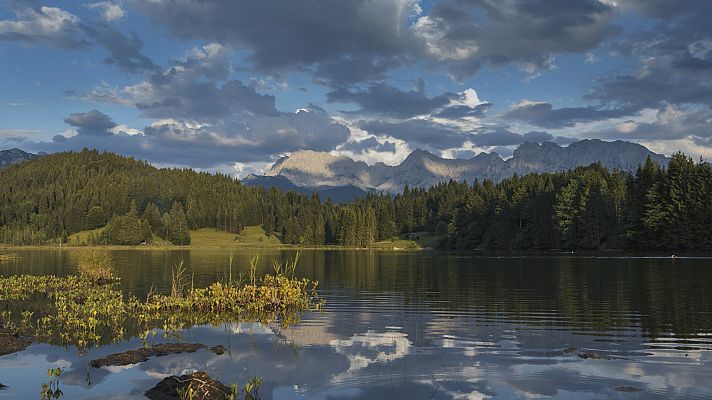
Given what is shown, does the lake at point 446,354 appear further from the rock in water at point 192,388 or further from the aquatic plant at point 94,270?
the aquatic plant at point 94,270

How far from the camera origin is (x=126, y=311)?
4091 centimetres

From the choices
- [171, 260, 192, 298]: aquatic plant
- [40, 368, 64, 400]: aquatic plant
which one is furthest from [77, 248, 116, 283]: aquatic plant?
[40, 368, 64, 400]: aquatic plant

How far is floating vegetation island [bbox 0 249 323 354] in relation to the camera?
3233 cm

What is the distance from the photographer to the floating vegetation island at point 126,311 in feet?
106

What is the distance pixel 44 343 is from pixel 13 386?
9.10 metres

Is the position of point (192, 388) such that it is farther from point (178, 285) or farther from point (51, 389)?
point (178, 285)

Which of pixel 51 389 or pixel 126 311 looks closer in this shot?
pixel 51 389

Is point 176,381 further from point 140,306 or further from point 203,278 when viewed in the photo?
point 203,278

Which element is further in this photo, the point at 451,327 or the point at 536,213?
the point at 536,213

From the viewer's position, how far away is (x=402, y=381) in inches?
872

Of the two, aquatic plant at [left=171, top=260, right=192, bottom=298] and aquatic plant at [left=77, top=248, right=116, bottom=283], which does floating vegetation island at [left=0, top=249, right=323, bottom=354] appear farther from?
aquatic plant at [left=77, top=248, right=116, bottom=283]

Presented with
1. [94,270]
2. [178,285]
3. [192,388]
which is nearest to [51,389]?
[192,388]

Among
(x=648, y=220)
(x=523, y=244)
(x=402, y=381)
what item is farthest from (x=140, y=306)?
(x=523, y=244)

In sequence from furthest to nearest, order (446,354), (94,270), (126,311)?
(94,270) < (126,311) < (446,354)
